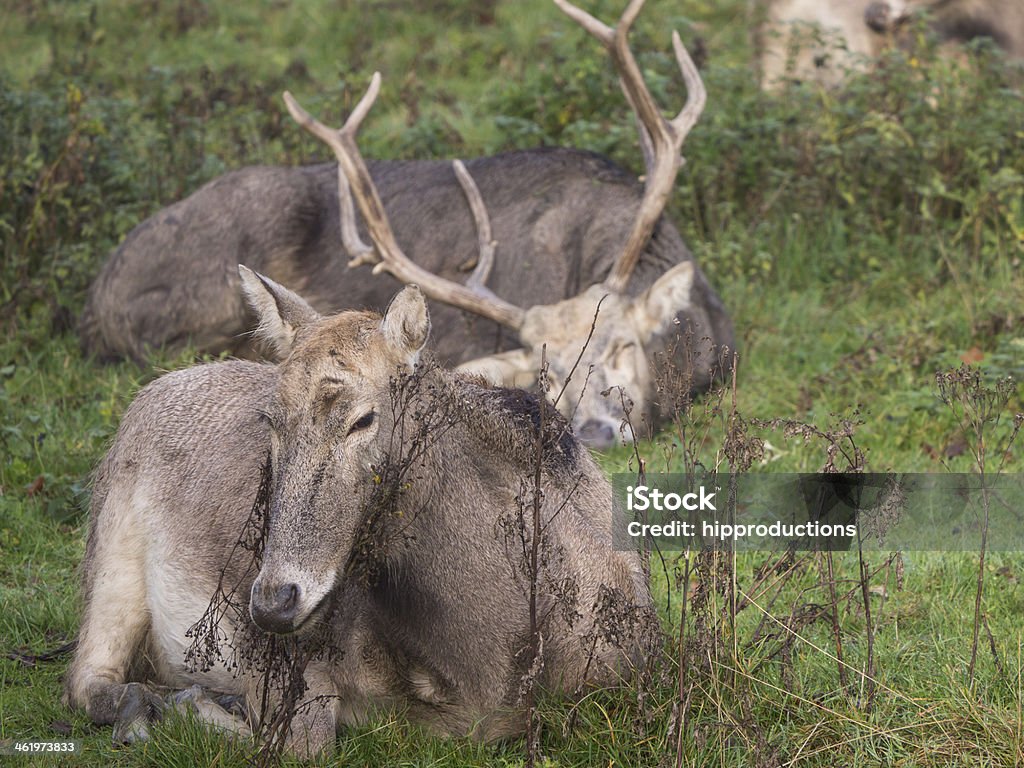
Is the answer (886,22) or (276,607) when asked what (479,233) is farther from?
(276,607)

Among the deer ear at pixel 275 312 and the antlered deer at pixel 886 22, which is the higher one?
the deer ear at pixel 275 312

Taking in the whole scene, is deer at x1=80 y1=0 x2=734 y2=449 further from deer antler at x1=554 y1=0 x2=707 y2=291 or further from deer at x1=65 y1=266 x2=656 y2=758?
deer at x1=65 y1=266 x2=656 y2=758

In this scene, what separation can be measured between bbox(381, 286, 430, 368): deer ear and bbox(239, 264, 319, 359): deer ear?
1.19 ft

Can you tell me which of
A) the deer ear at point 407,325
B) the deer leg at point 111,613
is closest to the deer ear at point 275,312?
the deer ear at point 407,325

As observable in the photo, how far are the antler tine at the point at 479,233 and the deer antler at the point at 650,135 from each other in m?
0.73

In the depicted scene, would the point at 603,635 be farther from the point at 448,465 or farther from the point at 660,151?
the point at 660,151

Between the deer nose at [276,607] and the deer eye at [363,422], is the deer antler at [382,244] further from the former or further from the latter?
the deer nose at [276,607]

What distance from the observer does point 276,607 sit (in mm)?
3904

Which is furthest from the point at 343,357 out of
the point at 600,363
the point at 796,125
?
the point at 796,125

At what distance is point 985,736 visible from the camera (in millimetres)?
4262

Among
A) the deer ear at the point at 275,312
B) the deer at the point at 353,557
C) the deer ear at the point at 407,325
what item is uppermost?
the deer ear at the point at 407,325

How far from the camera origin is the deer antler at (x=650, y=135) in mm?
8180

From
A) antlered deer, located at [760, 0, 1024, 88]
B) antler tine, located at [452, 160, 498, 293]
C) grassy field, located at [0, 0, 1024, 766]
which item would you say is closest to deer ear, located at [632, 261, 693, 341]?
grassy field, located at [0, 0, 1024, 766]

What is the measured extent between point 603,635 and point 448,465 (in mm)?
696
